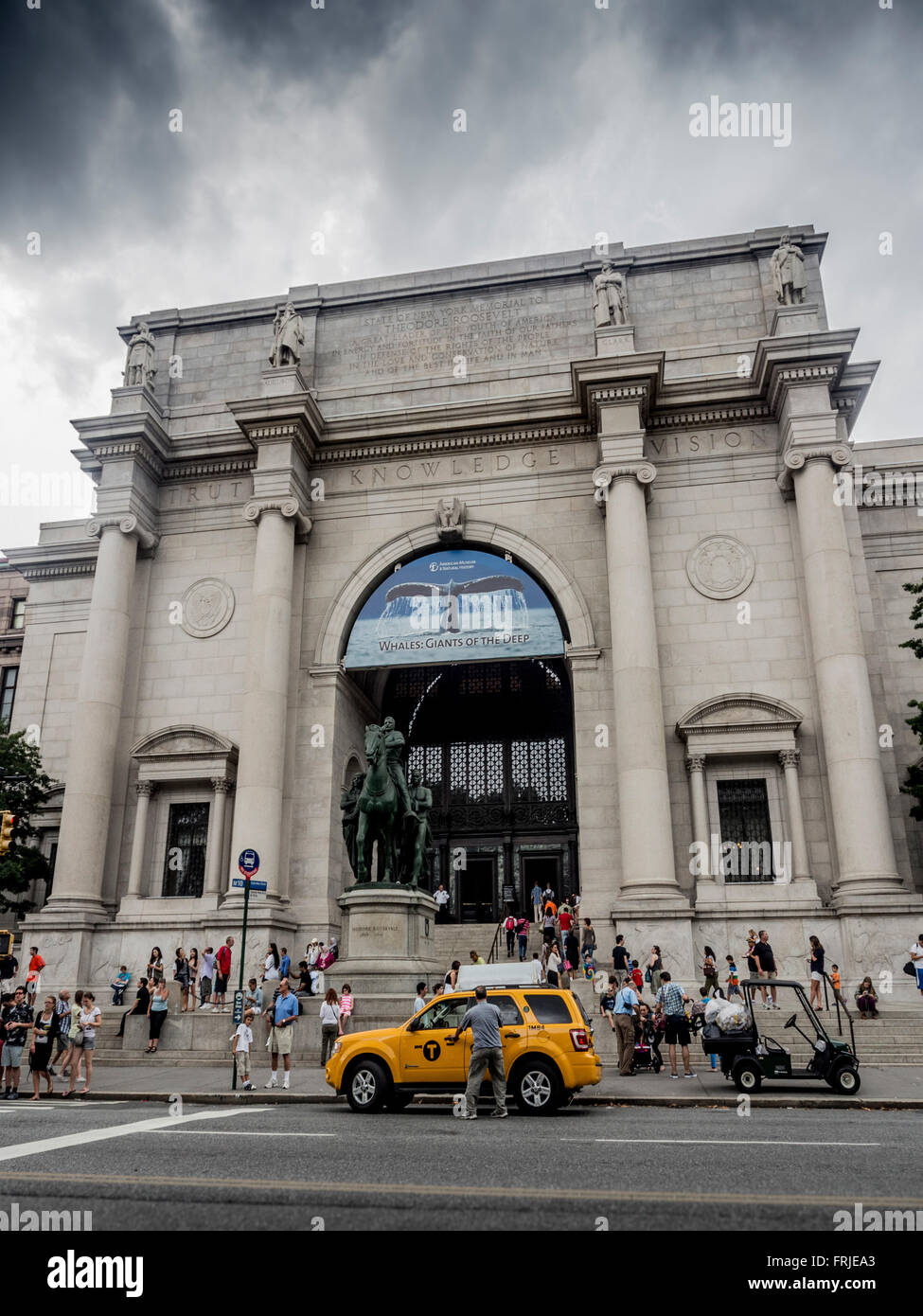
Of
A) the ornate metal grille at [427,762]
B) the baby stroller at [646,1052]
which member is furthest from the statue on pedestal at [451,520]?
the baby stroller at [646,1052]

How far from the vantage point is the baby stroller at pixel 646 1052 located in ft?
59.2

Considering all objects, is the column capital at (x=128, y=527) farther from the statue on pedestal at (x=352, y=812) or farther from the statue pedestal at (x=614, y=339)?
the statue pedestal at (x=614, y=339)

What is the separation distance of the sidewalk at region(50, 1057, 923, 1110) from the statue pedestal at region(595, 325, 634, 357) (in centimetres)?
2127

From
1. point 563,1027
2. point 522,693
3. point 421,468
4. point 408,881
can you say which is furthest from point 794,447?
point 563,1027

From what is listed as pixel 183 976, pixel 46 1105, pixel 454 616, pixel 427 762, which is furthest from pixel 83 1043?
pixel 427 762

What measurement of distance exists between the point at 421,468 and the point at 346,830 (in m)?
14.1

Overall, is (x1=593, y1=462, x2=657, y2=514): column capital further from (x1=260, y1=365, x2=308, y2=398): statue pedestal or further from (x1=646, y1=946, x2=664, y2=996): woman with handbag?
(x1=646, y1=946, x2=664, y2=996): woman with handbag

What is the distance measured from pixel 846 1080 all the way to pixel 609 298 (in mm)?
24953

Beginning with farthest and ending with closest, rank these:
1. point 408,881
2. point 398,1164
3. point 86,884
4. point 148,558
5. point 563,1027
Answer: point 148,558 → point 86,884 → point 408,881 → point 563,1027 → point 398,1164

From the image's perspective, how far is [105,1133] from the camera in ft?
34.4

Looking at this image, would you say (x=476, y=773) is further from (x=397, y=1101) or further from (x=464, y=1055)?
(x=464, y=1055)

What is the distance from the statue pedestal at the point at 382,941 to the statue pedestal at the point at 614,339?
18071 millimetres

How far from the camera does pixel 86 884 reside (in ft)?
93.0
